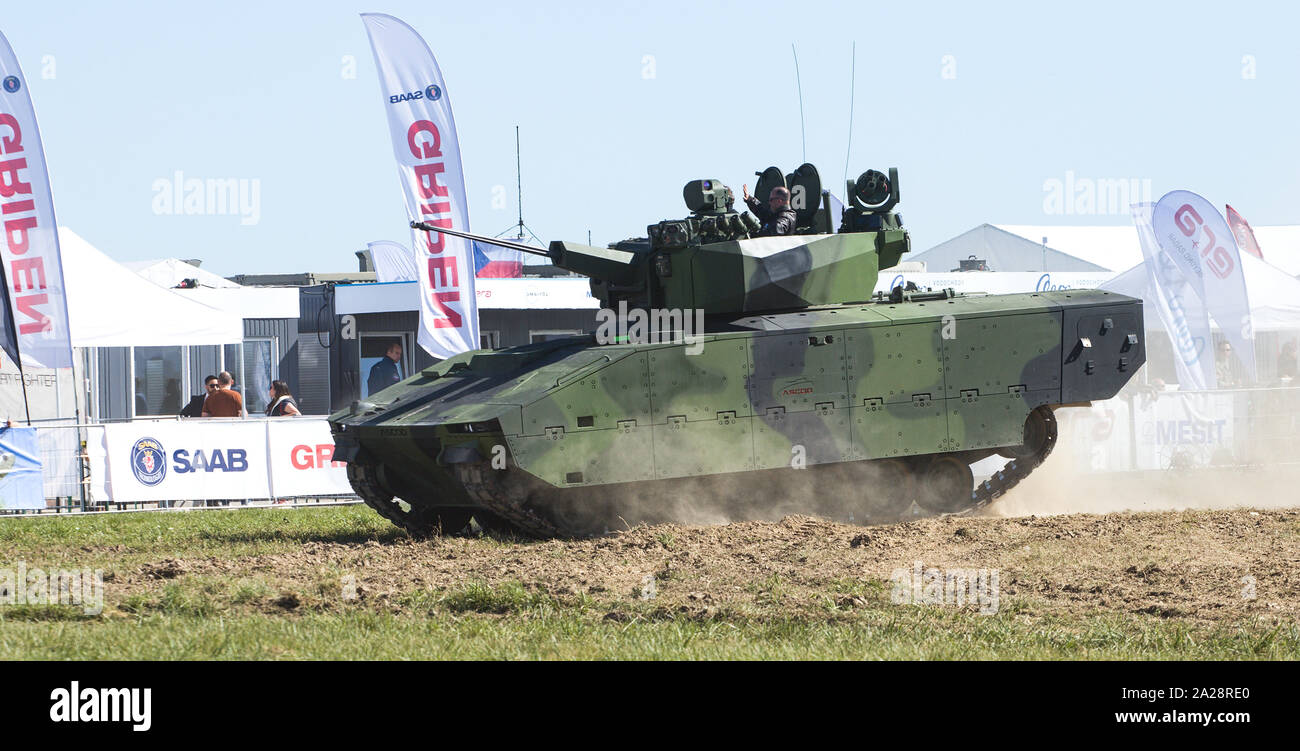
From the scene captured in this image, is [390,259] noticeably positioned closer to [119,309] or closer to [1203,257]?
[119,309]

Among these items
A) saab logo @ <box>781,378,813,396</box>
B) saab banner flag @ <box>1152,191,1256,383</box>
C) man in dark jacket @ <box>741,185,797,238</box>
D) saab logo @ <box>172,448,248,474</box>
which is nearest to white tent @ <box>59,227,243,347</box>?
saab logo @ <box>172,448,248,474</box>

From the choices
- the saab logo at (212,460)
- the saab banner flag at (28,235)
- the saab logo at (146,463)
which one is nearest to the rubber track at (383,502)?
the saab logo at (212,460)

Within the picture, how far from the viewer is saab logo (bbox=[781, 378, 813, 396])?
1378 cm

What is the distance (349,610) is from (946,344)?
728 cm

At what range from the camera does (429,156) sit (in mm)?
18281

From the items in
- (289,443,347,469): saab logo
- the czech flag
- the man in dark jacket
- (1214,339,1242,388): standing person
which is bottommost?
(289,443,347,469): saab logo

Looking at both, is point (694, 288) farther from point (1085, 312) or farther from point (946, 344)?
point (1085, 312)

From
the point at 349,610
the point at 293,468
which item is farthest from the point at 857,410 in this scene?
the point at 293,468
